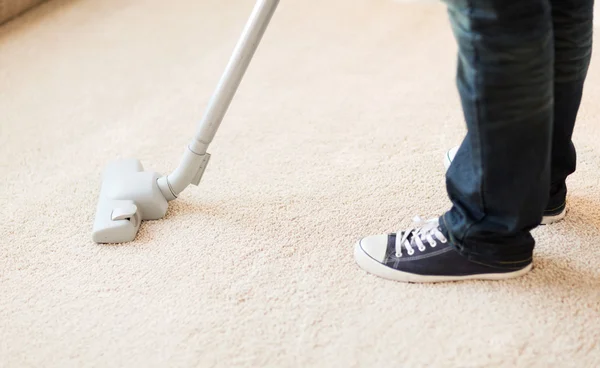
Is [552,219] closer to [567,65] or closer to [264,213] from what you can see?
[567,65]

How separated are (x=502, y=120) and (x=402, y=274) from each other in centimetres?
29

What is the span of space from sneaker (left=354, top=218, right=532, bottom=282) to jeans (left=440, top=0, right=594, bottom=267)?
0.7 inches

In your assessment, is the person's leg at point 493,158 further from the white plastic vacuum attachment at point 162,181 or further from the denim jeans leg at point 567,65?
the white plastic vacuum attachment at point 162,181

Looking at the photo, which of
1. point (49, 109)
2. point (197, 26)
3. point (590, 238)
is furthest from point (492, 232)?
point (197, 26)

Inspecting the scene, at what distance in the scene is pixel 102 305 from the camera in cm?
95

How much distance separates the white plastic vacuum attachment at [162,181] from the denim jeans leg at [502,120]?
13.8 inches

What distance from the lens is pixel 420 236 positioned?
961 millimetres

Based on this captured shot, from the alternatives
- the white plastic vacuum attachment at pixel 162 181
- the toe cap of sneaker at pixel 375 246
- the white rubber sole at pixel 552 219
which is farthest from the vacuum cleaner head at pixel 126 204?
the white rubber sole at pixel 552 219

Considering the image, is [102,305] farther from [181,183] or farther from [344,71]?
[344,71]

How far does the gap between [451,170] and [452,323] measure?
207 millimetres

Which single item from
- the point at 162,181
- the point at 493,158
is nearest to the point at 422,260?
the point at 493,158

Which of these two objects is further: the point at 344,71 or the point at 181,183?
the point at 344,71

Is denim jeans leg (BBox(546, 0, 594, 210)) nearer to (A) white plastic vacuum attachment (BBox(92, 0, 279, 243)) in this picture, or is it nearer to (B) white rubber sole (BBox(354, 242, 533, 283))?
(B) white rubber sole (BBox(354, 242, 533, 283))

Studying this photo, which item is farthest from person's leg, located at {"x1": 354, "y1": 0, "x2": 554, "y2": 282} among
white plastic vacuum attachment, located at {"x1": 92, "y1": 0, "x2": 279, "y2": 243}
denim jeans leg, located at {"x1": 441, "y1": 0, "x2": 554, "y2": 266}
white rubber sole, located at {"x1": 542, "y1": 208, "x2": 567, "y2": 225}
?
white plastic vacuum attachment, located at {"x1": 92, "y1": 0, "x2": 279, "y2": 243}
